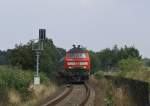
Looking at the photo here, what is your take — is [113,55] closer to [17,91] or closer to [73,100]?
[73,100]

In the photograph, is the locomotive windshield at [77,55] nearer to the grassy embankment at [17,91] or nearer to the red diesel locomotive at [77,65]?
the red diesel locomotive at [77,65]

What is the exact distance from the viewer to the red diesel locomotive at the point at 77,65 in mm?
49312

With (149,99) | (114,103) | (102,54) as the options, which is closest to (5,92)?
(114,103)

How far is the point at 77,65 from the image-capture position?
1961 inches

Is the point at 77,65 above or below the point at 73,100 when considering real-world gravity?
above

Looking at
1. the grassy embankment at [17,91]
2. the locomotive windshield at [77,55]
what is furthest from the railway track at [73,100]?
the locomotive windshield at [77,55]

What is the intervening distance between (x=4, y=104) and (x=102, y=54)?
88406 mm

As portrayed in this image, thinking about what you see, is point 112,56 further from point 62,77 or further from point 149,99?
point 149,99

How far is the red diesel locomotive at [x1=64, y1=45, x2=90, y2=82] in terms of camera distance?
4931cm

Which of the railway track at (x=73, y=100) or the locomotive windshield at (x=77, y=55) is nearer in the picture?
the railway track at (x=73, y=100)

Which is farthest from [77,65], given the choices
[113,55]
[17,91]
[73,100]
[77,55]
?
[113,55]

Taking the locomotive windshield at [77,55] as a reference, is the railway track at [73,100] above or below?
below

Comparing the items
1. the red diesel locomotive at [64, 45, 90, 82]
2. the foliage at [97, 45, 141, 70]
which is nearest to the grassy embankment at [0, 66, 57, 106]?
the red diesel locomotive at [64, 45, 90, 82]

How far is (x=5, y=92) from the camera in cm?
2367
